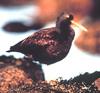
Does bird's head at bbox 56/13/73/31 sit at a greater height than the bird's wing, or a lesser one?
greater

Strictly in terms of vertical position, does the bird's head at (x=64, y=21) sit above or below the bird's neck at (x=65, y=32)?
above

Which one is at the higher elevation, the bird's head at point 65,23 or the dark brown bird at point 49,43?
the bird's head at point 65,23

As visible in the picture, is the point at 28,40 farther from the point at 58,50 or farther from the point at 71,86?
the point at 71,86

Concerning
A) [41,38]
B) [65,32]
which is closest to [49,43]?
[41,38]

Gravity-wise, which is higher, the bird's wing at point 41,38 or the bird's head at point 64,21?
the bird's head at point 64,21

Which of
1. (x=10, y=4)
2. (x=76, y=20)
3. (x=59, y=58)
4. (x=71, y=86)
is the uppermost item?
(x=10, y=4)

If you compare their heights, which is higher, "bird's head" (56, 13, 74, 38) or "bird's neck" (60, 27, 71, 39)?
"bird's head" (56, 13, 74, 38)

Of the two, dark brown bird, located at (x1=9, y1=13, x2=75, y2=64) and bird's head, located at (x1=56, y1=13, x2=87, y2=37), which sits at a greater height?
bird's head, located at (x1=56, y1=13, x2=87, y2=37)

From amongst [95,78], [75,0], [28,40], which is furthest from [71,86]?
[75,0]
